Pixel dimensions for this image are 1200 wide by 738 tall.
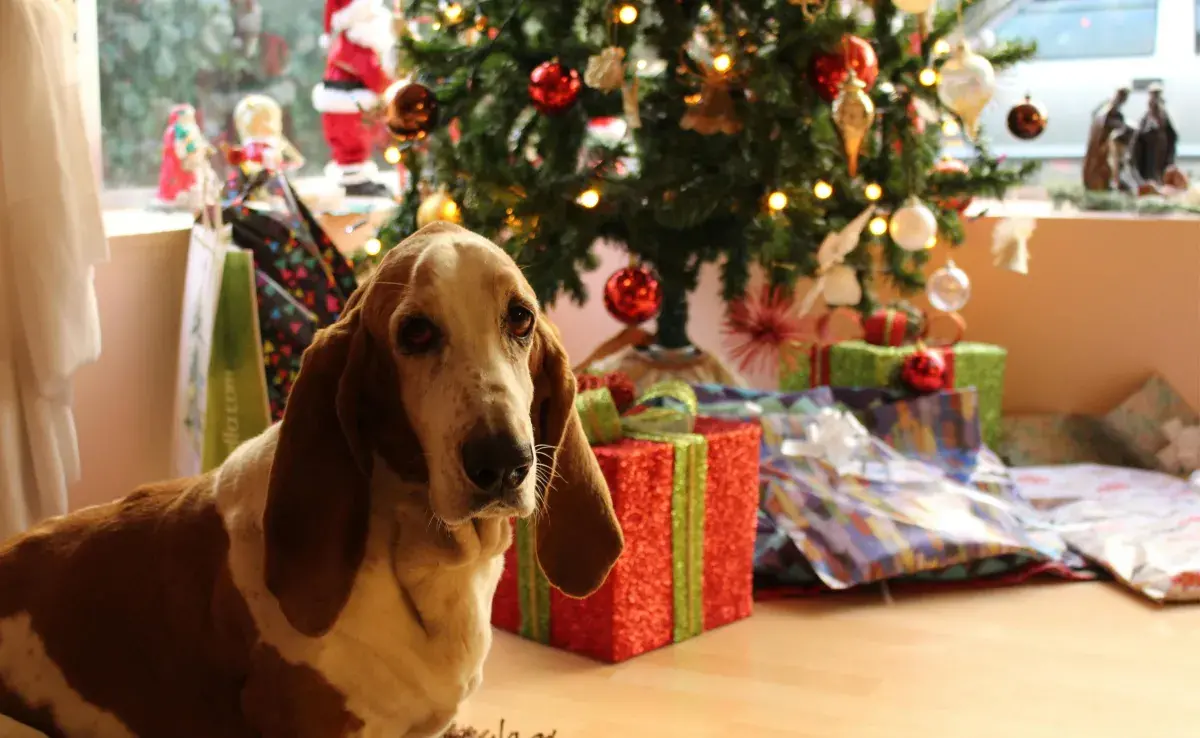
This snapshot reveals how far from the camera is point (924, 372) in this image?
291 centimetres

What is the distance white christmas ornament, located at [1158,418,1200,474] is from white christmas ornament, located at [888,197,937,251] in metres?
1.03

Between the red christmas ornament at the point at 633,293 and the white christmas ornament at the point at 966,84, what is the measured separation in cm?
77

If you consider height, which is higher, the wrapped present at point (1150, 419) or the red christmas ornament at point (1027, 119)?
the red christmas ornament at point (1027, 119)

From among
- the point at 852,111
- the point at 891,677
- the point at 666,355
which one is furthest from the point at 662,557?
the point at 852,111

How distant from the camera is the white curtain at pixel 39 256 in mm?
1770

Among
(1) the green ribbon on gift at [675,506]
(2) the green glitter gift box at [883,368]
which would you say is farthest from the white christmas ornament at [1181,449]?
(1) the green ribbon on gift at [675,506]

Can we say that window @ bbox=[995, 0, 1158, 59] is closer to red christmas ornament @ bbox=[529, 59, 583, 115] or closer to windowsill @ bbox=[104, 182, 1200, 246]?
windowsill @ bbox=[104, 182, 1200, 246]

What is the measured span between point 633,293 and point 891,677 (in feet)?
3.44

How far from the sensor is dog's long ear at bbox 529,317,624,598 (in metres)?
1.21

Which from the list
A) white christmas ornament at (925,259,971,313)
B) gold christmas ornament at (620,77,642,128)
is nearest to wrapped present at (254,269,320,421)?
gold christmas ornament at (620,77,642,128)

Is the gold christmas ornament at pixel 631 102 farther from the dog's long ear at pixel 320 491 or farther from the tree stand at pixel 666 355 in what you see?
the dog's long ear at pixel 320 491

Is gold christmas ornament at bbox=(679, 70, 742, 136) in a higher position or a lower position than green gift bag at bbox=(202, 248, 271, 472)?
higher

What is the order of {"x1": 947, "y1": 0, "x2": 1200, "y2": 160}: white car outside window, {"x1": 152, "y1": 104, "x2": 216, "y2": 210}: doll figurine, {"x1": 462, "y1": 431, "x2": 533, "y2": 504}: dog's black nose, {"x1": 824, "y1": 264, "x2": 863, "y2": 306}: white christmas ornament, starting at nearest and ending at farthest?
{"x1": 462, "y1": 431, "x2": 533, "y2": 504}: dog's black nose < {"x1": 824, "y1": 264, "x2": 863, "y2": 306}: white christmas ornament < {"x1": 152, "y1": 104, "x2": 216, "y2": 210}: doll figurine < {"x1": 947, "y1": 0, "x2": 1200, "y2": 160}: white car outside window

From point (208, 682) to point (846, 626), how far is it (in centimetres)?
146
